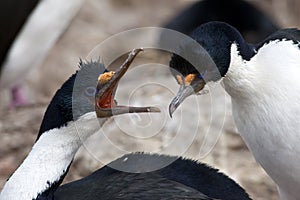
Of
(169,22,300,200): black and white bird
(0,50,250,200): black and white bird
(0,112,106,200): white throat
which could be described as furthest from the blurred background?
(0,112,106,200): white throat

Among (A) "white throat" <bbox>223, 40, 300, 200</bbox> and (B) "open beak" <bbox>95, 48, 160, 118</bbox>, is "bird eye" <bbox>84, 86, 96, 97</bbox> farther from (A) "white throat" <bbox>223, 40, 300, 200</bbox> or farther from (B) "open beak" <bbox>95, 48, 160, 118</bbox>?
(A) "white throat" <bbox>223, 40, 300, 200</bbox>

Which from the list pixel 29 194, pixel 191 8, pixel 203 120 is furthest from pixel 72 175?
pixel 191 8

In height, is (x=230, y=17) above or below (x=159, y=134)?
below

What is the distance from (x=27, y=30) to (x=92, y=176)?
3396 millimetres

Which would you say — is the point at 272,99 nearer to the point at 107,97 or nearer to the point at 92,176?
the point at 107,97

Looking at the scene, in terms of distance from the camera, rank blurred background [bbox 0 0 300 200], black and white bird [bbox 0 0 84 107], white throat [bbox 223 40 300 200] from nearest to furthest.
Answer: white throat [bbox 223 40 300 200], blurred background [bbox 0 0 300 200], black and white bird [bbox 0 0 84 107]

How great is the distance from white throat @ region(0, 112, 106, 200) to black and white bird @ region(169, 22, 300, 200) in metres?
0.45

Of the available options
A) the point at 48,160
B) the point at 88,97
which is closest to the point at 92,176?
the point at 48,160

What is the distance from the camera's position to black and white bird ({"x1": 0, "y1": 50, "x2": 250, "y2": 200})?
3.83 m

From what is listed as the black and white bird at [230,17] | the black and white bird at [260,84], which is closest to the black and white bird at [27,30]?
the black and white bird at [230,17]

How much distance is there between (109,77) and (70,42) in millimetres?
6951

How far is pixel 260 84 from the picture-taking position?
13.4 feet

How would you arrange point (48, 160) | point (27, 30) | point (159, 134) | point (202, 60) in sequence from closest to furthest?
point (202, 60), point (48, 160), point (159, 134), point (27, 30)

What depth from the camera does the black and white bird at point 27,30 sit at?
24.2ft
